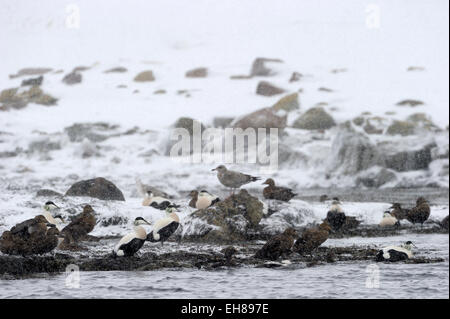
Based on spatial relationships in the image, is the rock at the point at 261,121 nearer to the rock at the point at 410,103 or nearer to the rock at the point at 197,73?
the rock at the point at 410,103

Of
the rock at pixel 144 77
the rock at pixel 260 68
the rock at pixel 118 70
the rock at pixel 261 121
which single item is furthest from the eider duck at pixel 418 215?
the rock at pixel 118 70

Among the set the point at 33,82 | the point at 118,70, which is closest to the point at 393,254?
the point at 33,82

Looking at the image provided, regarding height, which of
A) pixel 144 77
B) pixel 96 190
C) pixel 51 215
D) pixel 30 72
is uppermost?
pixel 30 72

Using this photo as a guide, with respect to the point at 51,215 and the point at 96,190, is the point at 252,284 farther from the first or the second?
the point at 96,190

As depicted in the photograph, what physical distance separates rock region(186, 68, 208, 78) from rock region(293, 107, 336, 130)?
814 cm

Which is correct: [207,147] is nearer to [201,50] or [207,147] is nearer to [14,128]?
[14,128]

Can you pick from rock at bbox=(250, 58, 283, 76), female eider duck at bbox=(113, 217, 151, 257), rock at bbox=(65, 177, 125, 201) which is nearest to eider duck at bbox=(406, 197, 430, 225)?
female eider duck at bbox=(113, 217, 151, 257)

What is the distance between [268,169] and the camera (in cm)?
1553

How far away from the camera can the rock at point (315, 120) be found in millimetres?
19656

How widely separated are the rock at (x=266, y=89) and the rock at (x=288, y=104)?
5.60 ft

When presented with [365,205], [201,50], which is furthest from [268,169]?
[201,50]

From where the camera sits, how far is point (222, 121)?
20.1 m

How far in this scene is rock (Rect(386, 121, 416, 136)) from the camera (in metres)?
18.0

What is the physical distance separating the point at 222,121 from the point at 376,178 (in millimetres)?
7028
